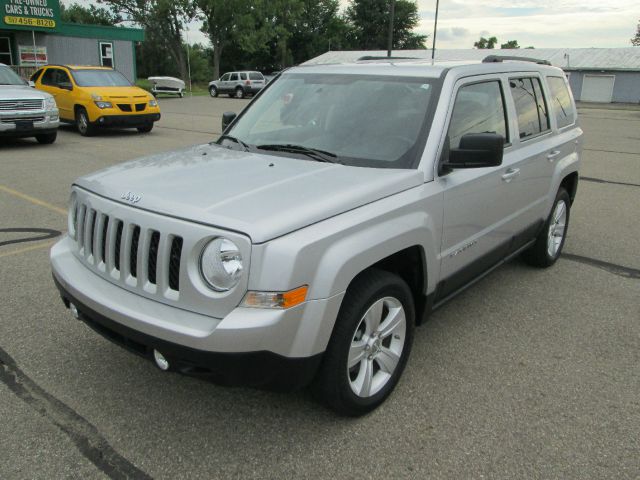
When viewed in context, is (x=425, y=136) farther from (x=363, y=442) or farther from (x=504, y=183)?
(x=363, y=442)

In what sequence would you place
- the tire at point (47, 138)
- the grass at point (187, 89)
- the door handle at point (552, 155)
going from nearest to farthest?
the door handle at point (552, 155) < the tire at point (47, 138) < the grass at point (187, 89)

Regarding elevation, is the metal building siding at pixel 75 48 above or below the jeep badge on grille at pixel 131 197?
above

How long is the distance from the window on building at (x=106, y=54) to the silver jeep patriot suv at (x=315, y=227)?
32.0 m

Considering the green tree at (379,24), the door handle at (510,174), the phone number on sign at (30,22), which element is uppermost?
the green tree at (379,24)

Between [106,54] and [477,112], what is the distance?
33.4 meters

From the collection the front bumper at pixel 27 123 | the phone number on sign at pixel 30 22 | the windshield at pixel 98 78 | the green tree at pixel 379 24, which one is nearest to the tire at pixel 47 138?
the front bumper at pixel 27 123

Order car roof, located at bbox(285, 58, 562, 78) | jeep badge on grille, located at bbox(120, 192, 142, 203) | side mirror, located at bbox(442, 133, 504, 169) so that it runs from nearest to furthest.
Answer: jeep badge on grille, located at bbox(120, 192, 142, 203), side mirror, located at bbox(442, 133, 504, 169), car roof, located at bbox(285, 58, 562, 78)

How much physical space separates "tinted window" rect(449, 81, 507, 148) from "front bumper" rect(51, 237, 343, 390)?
5.31ft

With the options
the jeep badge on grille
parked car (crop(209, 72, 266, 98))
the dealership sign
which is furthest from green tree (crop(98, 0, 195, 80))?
the jeep badge on grille

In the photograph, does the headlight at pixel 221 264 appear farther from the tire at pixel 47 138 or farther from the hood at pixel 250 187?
the tire at pixel 47 138

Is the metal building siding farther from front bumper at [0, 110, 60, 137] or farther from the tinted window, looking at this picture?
the tinted window

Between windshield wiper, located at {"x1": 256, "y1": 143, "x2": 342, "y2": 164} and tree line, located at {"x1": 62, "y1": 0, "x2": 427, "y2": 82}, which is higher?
tree line, located at {"x1": 62, "y1": 0, "x2": 427, "y2": 82}

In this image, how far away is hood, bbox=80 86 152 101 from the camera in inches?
563

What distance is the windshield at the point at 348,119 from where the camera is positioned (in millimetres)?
3346
